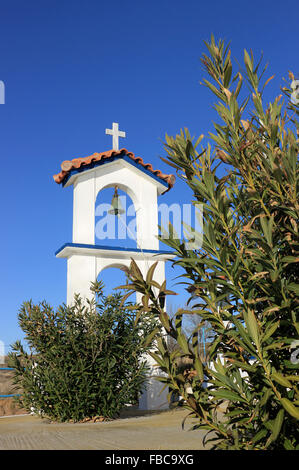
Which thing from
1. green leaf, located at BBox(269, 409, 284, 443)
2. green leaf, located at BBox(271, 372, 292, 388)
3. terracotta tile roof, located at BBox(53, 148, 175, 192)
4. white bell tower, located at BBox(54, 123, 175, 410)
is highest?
terracotta tile roof, located at BBox(53, 148, 175, 192)

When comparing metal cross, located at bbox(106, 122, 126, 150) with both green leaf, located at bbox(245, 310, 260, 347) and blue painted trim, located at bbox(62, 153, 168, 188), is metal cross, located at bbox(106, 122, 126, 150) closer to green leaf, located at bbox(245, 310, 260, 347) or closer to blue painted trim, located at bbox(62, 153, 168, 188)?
blue painted trim, located at bbox(62, 153, 168, 188)

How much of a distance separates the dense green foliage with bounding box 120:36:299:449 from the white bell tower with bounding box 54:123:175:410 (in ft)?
26.9

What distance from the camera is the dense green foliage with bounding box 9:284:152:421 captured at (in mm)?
9500

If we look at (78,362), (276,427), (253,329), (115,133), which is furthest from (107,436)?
(115,133)

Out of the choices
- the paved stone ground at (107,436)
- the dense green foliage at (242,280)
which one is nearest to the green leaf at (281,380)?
the dense green foliage at (242,280)

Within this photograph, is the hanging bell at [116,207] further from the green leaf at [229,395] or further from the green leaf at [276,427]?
the green leaf at [276,427]

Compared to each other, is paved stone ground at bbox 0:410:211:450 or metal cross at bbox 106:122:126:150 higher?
metal cross at bbox 106:122:126:150

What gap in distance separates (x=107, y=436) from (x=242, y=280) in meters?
5.26

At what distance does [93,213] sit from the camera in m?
12.5

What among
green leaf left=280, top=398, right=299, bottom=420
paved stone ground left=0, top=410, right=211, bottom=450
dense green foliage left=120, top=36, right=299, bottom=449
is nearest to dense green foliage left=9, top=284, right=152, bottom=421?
paved stone ground left=0, top=410, right=211, bottom=450

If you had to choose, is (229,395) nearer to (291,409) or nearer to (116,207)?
(291,409)

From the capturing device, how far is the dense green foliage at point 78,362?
950cm

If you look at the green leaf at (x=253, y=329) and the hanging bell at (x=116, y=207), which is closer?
the green leaf at (x=253, y=329)

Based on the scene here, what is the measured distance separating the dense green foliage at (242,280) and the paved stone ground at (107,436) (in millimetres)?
2974
